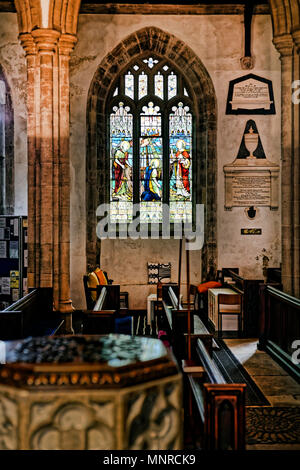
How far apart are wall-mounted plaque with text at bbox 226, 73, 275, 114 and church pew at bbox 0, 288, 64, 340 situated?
203 inches

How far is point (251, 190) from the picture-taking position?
31.8 ft

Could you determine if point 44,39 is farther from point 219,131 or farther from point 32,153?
point 219,131

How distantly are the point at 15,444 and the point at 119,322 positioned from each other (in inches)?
200

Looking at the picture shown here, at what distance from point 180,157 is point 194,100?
1084 mm

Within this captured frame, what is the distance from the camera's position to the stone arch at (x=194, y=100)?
31.6ft

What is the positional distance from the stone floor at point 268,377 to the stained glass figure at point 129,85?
5.14m

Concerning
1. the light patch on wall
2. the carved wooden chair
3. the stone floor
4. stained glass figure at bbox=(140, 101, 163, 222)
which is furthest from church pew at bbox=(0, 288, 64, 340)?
stained glass figure at bbox=(140, 101, 163, 222)

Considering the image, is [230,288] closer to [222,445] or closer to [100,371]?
[222,445]

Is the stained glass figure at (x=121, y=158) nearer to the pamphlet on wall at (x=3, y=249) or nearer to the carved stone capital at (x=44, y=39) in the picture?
the pamphlet on wall at (x=3, y=249)

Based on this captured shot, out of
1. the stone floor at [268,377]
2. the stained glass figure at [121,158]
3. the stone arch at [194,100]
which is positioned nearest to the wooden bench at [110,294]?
the stone floor at [268,377]

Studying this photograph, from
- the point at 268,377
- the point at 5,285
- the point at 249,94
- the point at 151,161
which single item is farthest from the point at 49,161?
the point at 249,94
